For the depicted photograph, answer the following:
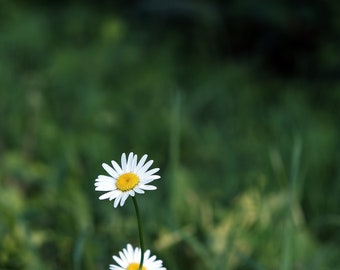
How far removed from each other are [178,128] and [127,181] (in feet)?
3.82

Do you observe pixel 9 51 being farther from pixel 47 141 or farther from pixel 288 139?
pixel 288 139

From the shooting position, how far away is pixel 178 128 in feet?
8.06

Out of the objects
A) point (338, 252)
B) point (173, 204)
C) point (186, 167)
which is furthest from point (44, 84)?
point (338, 252)

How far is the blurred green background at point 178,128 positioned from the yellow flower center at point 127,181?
0.67m

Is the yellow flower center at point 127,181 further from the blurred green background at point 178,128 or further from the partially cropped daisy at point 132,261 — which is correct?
the blurred green background at point 178,128

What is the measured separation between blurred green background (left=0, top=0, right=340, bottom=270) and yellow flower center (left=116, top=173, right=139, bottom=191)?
67cm

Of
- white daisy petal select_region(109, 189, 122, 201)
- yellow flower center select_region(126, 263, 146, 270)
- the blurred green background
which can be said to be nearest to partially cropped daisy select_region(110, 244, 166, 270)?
yellow flower center select_region(126, 263, 146, 270)

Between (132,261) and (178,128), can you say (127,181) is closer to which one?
(132,261)

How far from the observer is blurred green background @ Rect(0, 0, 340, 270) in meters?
2.41

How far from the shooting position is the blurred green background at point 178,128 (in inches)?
94.7

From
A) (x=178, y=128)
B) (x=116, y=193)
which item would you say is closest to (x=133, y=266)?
(x=116, y=193)

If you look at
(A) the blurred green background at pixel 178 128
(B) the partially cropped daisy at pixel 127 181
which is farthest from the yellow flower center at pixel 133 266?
(A) the blurred green background at pixel 178 128

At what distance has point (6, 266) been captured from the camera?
2254mm

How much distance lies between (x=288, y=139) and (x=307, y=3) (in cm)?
91
